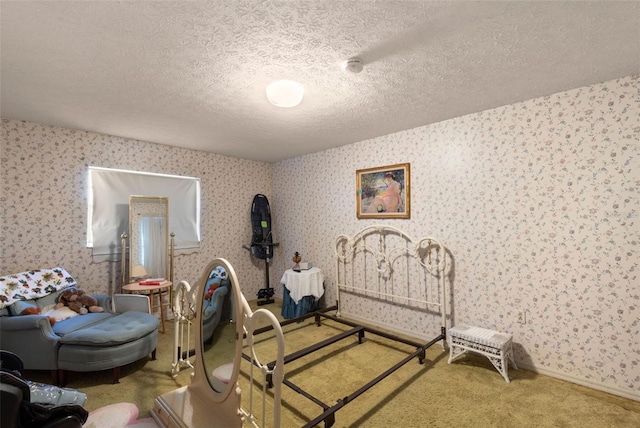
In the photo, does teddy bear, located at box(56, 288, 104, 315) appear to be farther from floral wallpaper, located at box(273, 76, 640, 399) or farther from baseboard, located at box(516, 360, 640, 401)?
baseboard, located at box(516, 360, 640, 401)

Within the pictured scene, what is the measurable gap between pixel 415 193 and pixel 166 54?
275 cm

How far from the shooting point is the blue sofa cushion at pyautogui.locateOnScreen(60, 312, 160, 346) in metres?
2.33

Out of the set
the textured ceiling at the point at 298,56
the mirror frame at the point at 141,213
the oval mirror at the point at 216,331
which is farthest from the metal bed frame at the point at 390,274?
the mirror frame at the point at 141,213

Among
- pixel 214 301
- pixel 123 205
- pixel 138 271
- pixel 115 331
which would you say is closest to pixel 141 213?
pixel 123 205

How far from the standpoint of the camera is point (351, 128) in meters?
3.40

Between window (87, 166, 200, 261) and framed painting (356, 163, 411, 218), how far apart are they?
252cm

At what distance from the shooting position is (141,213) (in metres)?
3.74

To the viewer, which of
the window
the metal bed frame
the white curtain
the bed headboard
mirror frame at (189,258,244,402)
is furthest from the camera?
the white curtain

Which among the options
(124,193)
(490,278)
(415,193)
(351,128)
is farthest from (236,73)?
(490,278)

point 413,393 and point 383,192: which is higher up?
point 383,192

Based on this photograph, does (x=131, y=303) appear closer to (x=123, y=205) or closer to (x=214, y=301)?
(x=214, y=301)

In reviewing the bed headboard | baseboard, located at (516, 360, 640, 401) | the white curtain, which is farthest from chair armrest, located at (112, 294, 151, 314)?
baseboard, located at (516, 360, 640, 401)

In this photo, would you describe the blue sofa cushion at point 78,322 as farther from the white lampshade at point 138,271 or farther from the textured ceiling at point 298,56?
the textured ceiling at point 298,56

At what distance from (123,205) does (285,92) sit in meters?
2.86
